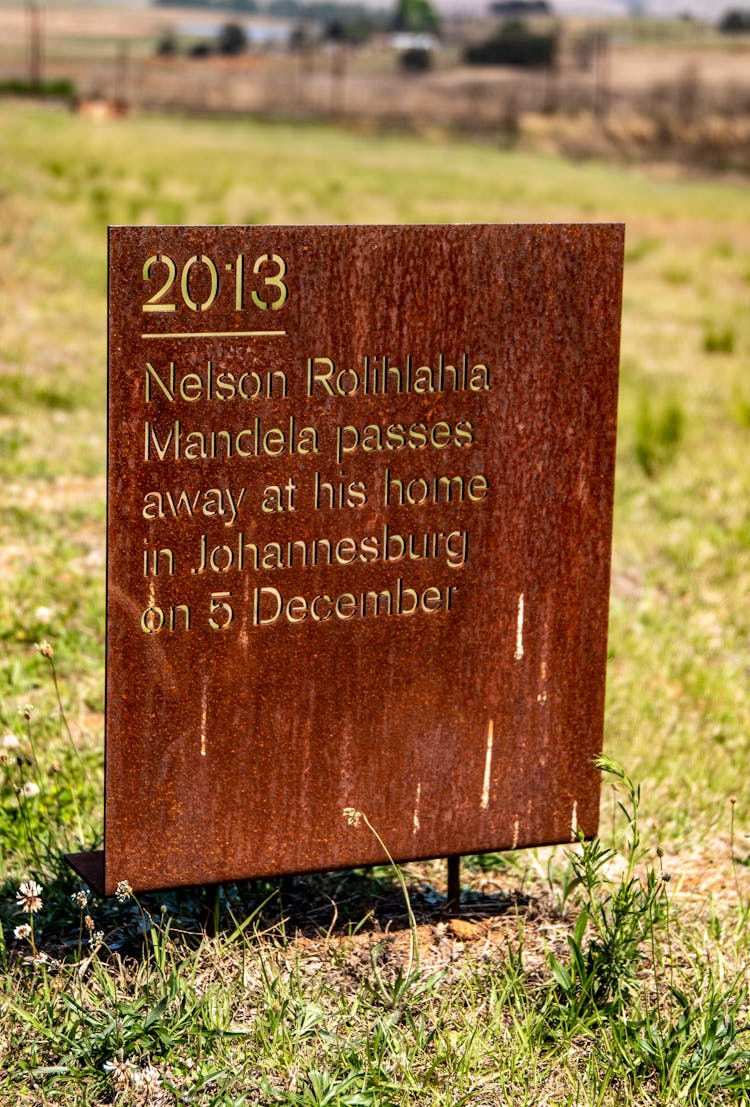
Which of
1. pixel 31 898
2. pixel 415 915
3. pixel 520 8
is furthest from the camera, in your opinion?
pixel 520 8

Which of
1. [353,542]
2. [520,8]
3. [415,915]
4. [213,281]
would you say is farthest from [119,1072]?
[520,8]

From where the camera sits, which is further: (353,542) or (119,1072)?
(353,542)

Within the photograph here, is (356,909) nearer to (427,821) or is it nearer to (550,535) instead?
(427,821)

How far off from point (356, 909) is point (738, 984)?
0.91 metres

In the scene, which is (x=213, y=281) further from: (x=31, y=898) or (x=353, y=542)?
(x=31, y=898)

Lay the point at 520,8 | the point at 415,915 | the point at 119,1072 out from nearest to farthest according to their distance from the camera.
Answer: the point at 119,1072
the point at 415,915
the point at 520,8

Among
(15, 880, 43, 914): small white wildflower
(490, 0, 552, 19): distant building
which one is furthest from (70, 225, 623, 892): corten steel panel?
(490, 0, 552, 19): distant building

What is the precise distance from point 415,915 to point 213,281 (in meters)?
1.57

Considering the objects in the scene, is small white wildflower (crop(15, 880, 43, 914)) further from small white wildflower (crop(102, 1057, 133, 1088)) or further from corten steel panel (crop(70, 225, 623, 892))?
small white wildflower (crop(102, 1057, 133, 1088))

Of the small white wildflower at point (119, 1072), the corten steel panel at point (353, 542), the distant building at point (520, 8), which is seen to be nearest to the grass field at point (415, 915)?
the small white wildflower at point (119, 1072)

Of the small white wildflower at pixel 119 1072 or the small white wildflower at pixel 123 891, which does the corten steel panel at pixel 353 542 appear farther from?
the small white wildflower at pixel 119 1072

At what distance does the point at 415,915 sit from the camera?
3.54 metres

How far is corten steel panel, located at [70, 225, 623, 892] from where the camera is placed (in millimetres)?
3000

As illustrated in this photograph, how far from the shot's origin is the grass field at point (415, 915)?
9.37 ft
